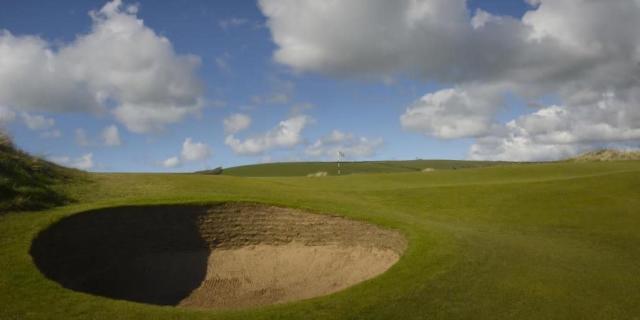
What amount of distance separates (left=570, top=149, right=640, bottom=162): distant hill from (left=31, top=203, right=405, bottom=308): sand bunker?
5944cm

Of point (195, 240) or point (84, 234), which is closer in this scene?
point (84, 234)

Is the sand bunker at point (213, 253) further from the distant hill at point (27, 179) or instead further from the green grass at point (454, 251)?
the distant hill at point (27, 179)

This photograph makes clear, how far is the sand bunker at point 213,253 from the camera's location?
15.5 m

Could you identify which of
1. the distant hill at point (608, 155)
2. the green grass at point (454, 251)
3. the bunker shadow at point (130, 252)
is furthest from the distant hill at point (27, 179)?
the distant hill at point (608, 155)

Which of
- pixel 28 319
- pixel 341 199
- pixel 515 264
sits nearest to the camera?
pixel 28 319

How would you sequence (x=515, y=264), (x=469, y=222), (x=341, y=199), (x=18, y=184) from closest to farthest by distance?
(x=515, y=264) → (x=18, y=184) → (x=469, y=222) → (x=341, y=199)

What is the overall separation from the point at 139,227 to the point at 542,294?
13.9m

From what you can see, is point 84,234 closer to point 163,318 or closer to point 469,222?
point 163,318

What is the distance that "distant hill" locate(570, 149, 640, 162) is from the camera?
6425 centimetres

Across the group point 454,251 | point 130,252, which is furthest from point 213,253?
point 454,251

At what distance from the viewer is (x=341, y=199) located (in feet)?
77.7

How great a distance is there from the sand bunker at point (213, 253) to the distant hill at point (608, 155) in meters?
59.4

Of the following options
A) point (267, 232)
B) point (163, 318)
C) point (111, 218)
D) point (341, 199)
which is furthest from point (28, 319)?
point (341, 199)

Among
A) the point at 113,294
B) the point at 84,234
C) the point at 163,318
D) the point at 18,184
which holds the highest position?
the point at 18,184
